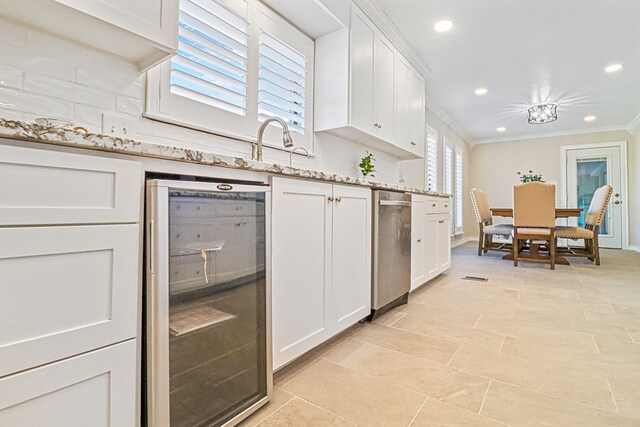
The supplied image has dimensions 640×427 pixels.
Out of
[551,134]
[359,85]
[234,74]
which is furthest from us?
[551,134]

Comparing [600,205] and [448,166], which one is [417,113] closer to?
[448,166]

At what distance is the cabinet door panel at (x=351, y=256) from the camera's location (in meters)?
1.71

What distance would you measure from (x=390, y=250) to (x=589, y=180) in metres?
7.02

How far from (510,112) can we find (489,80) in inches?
67.8

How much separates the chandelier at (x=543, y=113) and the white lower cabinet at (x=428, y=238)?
287 centimetres

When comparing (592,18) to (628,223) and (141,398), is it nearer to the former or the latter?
(141,398)

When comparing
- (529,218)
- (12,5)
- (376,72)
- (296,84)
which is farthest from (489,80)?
(12,5)

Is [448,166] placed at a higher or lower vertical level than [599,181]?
higher

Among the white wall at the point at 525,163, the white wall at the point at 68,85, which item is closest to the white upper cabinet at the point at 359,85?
the white wall at the point at 68,85

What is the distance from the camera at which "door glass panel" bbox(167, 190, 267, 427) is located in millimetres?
934

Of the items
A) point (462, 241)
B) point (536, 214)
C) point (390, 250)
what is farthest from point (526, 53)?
point (462, 241)

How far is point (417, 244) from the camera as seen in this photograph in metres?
2.74

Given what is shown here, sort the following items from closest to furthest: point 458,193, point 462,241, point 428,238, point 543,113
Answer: point 428,238 < point 543,113 < point 458,193 < point 462,241

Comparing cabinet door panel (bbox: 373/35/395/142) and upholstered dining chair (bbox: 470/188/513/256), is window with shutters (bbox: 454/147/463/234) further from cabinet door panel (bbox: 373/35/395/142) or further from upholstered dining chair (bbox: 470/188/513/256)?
cabinet door panel (bbox: 373/35/395/142)
